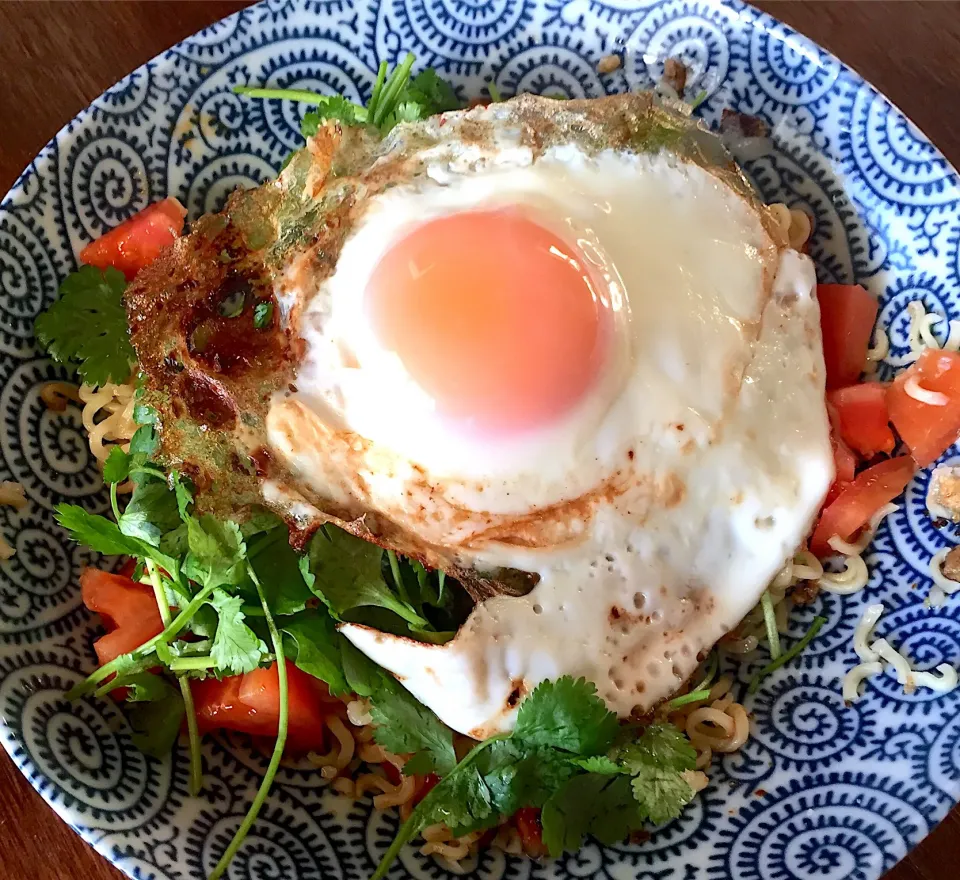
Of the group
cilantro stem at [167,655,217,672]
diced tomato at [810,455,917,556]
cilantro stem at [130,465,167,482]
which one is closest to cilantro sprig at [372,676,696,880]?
cilantro stem at [167,655,217,672]

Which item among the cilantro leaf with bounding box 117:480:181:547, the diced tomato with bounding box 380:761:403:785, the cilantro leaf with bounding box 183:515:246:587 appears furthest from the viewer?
the diced tomato with bounding box 380:761:403:785

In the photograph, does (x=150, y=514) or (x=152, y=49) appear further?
(x=152, y=49)

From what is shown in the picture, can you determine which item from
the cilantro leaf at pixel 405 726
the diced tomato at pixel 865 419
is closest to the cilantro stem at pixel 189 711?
the cilantro leaf at pixel 405 726

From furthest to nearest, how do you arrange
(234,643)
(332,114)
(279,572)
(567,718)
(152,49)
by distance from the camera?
(152,49)
(332,114)
(279,572)
(234,643)
(567,718)

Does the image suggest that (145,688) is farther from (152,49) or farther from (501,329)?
(152,49)

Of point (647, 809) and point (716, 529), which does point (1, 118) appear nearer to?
point (716, 529)

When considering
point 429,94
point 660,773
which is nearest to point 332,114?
point 429,94

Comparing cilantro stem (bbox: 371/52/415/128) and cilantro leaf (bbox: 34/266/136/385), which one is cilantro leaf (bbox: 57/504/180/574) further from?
cilantro stem (bbox: 371/52/415/128)

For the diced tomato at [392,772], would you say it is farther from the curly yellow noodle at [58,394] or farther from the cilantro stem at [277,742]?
the curly yellow noodle at [58,394]

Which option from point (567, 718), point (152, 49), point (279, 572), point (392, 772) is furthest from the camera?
point (152, 49)
